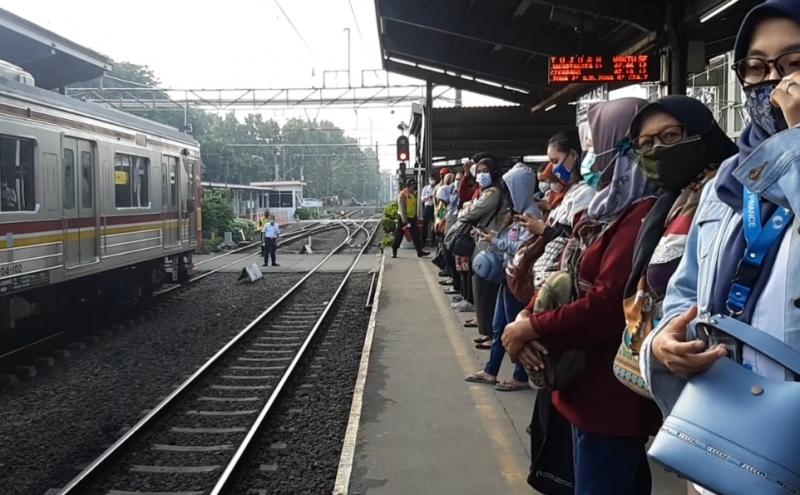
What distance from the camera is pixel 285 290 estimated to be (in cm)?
1487

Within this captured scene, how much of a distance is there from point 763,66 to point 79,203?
30.5 feet

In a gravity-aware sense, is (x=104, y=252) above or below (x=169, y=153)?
below

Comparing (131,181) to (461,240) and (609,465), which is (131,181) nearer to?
(461,240)

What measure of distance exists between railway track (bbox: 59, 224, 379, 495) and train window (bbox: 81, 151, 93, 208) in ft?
8.99

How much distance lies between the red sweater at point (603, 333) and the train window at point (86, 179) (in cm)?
842

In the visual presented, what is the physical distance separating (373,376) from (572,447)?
4.00 m

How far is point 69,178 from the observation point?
926 cm

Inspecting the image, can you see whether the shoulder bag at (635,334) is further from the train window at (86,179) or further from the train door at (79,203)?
the train window at (86,179)

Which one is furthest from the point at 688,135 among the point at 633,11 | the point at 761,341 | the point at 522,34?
the point at 522,34

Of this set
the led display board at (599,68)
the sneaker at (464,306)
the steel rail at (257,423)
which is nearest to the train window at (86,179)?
the steel rail at (257,423)

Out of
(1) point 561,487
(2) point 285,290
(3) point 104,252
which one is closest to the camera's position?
(1) point 561,487

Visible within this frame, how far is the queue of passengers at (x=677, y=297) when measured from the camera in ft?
4.64

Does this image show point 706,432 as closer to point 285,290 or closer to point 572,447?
point 572,447

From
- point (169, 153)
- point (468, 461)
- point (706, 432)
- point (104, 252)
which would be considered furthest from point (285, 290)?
point (706, 432)
